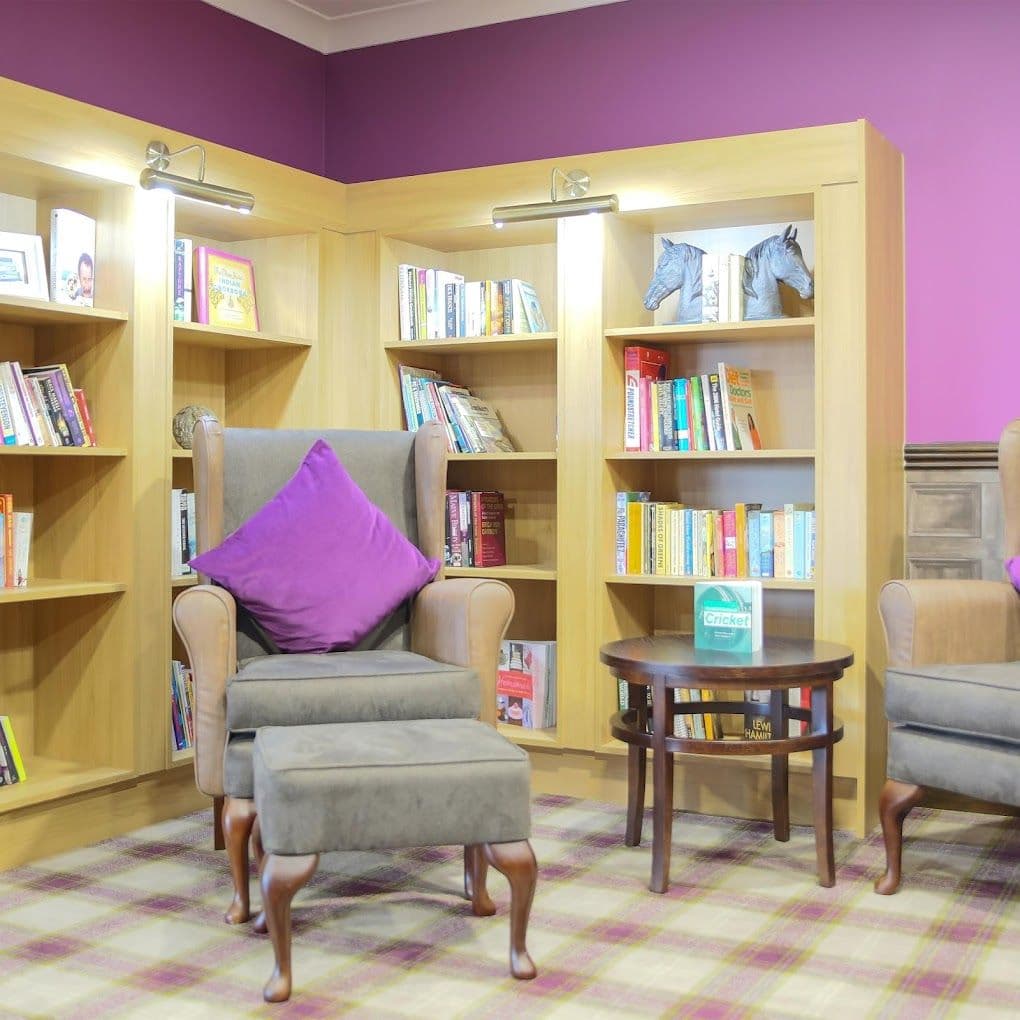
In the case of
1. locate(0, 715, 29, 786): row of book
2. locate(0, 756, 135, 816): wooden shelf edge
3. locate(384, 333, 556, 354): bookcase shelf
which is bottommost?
locate(0, 756, 135, 816): wooden shelf edge

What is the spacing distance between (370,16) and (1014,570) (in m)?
3.09

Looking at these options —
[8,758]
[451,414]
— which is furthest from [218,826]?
[451,414]

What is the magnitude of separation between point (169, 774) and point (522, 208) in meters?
1.93

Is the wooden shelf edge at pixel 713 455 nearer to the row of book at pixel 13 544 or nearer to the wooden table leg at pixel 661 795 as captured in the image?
the wooden table leg at pixel 661 795

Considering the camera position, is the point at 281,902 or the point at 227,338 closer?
the point at 281,902

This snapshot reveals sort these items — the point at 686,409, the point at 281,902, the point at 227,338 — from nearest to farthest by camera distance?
the point at 281,902
the point at 686,409
the point at 227,338

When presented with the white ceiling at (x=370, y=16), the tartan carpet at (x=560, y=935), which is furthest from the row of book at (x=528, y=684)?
the white ceiling at (x=370, y=16)

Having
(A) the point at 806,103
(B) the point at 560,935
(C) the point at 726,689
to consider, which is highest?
(A) the point at 806,103

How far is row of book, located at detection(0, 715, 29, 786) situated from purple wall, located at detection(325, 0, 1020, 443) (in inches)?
98.4

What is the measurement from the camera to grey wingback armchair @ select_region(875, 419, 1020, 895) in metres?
2.82

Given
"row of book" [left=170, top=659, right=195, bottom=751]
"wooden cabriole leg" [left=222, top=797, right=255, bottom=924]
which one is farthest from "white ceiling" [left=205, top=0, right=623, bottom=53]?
"wooden cabriole leg" [left=222, top=797, right=255, bottom=924]

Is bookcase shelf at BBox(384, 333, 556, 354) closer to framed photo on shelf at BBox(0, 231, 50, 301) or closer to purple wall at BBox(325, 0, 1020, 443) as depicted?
purple wall at BBox(325, 0, 1020, 443)

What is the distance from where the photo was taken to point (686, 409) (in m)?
3.86

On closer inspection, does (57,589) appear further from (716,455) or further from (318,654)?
(716,455)
